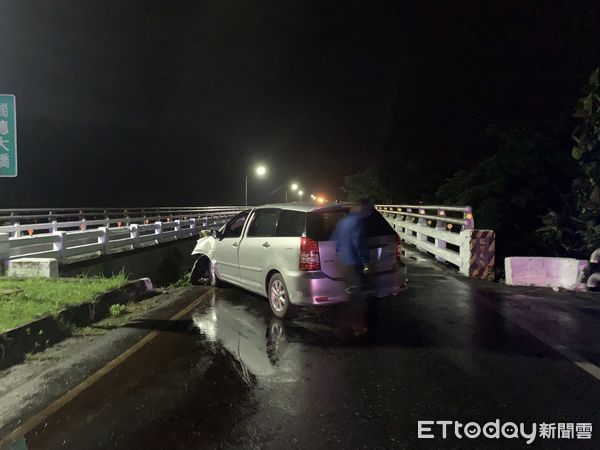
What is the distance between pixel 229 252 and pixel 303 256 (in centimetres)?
263

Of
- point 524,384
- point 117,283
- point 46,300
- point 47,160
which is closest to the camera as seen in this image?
point 524,384

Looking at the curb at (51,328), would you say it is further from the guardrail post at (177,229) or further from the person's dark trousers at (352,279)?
the guardrail post at (177,229)

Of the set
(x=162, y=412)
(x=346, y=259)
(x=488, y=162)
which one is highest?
(x=488, y=162)

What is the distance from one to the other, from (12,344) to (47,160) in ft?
274

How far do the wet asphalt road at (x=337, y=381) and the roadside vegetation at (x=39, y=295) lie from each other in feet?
4.11

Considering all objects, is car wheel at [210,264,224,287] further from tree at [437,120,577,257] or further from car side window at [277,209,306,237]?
tree at [437,120,577,257]

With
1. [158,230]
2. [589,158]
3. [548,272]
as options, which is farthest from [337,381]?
[158,230]

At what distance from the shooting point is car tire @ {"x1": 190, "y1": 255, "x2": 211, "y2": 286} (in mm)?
10914

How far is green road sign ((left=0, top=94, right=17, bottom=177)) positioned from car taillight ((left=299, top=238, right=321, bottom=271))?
14.2 ft

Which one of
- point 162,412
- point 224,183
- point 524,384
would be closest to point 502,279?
point 524,384

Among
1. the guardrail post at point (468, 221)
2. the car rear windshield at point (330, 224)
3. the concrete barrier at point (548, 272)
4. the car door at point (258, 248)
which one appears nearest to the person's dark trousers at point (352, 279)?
the car rear windshield at point (330, 224)

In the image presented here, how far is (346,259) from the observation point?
6750 mm

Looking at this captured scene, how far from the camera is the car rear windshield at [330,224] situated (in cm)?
700

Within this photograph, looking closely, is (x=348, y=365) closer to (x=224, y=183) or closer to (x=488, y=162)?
(x=488, y=162)
